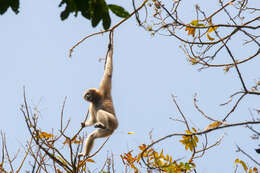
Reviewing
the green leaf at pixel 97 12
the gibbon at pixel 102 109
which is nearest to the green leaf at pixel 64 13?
the green leaf at pixel 97 12

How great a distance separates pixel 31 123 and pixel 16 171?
3.65 ft

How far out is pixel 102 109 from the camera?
32.1 feet

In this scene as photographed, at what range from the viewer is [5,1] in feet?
8.60

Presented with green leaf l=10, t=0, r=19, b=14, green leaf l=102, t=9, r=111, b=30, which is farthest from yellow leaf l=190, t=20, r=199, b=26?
green leaf l=10, t=0, r=19, b=14

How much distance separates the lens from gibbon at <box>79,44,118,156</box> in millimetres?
9141

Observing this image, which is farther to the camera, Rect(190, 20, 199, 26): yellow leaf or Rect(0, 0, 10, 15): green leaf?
Rect(190, 20, 199, 26): yellow leaf

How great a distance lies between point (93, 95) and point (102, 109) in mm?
598

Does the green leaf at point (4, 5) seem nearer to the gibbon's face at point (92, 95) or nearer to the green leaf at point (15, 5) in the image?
the green leaf at point (15, 5)

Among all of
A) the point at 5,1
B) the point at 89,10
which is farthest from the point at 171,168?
the point at 5,1

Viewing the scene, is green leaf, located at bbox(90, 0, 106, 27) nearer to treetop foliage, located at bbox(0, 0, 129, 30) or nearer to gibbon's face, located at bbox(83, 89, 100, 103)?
treetop foliage, located at bbox(0, 0, 129, 30)

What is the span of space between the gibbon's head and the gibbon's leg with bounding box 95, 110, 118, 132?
0.76 m

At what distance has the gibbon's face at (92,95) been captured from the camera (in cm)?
1011

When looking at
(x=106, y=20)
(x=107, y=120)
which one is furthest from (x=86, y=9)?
(x=107, y=120)

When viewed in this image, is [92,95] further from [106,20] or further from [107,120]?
[106,20]
